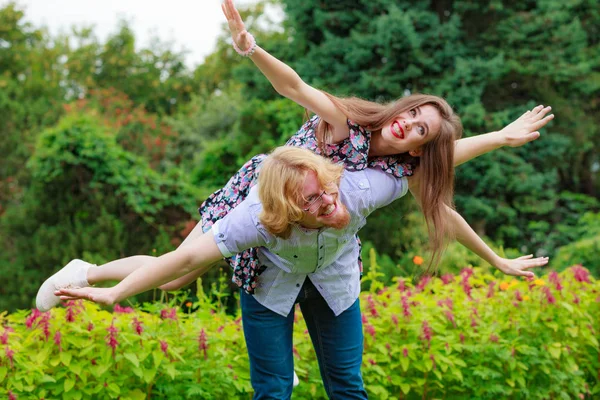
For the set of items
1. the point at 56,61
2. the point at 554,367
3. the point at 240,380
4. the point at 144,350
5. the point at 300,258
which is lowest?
the point at 554,367

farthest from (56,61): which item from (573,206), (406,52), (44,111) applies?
(573,206)

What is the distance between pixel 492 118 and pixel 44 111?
29.0 ft

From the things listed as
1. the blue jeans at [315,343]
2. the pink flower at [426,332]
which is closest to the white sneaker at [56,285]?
the blue jeans at [315,343]

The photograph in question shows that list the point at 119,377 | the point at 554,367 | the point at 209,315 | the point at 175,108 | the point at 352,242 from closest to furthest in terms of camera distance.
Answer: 1. the point at 352,242
2. the point at 119,377
3. the point at 209,315
4. the point at 554,367
5. the point at 175,108

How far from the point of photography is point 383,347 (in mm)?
3305

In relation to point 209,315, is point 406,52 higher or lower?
higher

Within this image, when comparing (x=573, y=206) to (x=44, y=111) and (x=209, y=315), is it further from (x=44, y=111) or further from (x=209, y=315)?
(x=44, y=111)

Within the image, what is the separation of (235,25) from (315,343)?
49.9 inches

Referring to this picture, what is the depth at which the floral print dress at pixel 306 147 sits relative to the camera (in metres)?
2.48

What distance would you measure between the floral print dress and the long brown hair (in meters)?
0.04

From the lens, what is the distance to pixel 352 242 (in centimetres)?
271

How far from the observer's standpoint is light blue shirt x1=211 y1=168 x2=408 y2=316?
226cm

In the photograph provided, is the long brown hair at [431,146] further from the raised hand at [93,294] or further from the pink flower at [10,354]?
the pink flower at [10,354]

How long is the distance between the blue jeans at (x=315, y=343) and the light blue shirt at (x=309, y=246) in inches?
2.3
